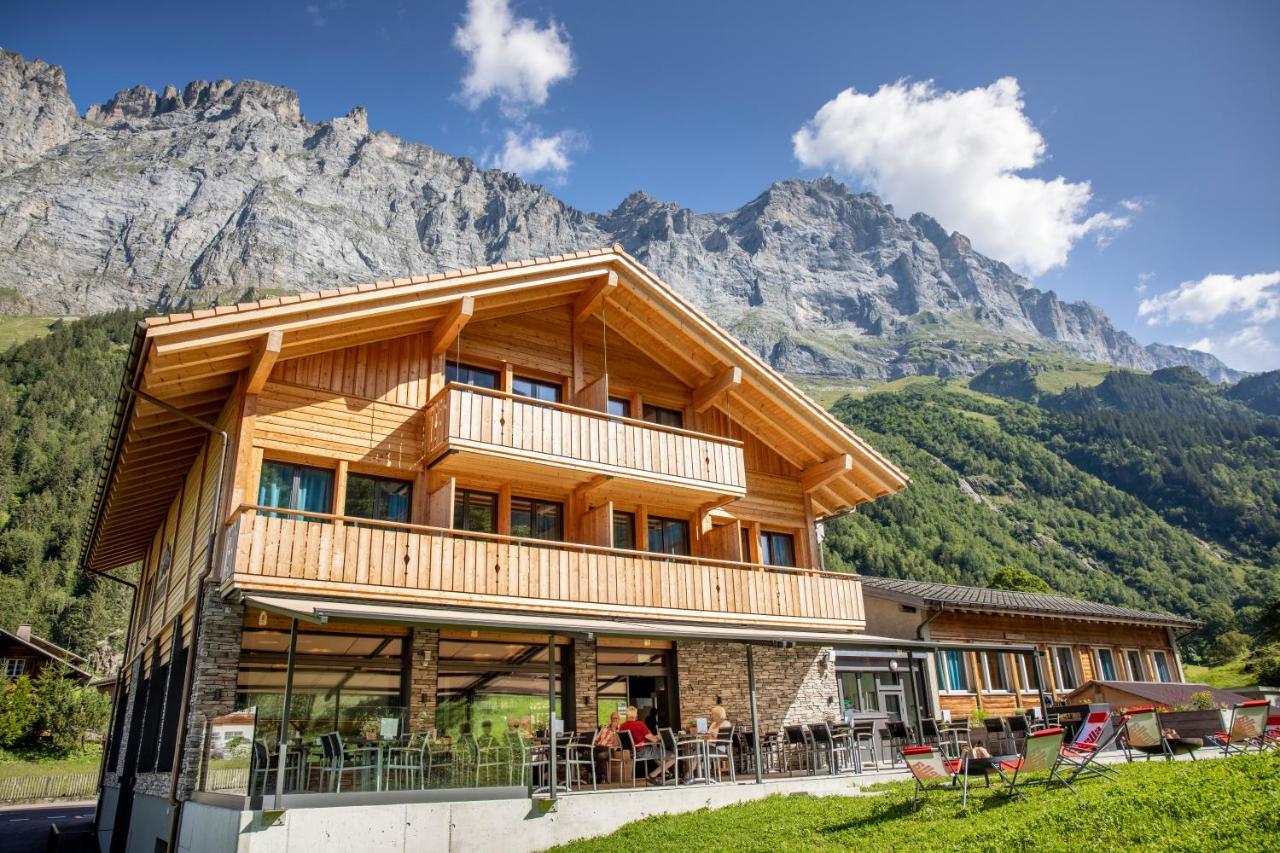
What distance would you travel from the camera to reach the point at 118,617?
7875cm

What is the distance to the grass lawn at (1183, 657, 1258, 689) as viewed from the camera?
48000mm

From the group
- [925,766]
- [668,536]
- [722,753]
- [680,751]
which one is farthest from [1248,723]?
[668,536]

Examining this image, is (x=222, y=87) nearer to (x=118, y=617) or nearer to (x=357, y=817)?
(x=118, y=617)

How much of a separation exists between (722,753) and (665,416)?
819 centimetres

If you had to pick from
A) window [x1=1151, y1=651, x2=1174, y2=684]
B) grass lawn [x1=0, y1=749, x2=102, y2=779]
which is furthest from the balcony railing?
grass lawn [x1=0, y1=749, x2=102, y2=779]

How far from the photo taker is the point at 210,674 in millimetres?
13297

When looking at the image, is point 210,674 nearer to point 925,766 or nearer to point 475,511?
point 475,511

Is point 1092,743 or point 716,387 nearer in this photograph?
point 1092,743

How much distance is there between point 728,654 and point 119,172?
188096 mm

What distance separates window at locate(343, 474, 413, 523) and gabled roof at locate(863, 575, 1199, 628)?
14.1 metres

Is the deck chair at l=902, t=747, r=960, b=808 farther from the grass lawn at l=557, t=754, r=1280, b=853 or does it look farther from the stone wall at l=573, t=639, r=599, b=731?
the stone wall at l=573, t=639, r=599, b=731

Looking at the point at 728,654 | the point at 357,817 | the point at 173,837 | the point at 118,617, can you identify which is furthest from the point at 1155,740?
the point at 118,617

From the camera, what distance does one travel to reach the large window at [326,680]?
11594 millimetres

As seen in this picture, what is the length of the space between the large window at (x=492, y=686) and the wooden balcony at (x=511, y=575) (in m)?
0.76
